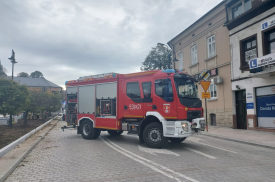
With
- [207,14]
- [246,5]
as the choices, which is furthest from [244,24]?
[207,14]

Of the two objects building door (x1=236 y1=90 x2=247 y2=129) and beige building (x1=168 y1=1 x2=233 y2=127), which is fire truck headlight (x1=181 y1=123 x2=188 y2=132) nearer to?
building door (x1=236 y1=90 x2=247 y2=129)

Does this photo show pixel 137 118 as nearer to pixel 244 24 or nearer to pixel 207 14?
pixel 244 24

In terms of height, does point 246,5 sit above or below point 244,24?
above

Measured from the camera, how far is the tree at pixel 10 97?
11.8m

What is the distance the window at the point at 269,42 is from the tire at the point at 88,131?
1067cm

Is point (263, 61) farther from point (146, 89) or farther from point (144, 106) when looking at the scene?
point (144, 106)

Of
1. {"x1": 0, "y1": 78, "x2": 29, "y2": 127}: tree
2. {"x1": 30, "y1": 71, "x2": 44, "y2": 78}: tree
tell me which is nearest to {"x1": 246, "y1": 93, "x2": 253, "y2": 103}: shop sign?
{"x1": 0, "y1": 78, "x2": 29, "y2": 127}: tree

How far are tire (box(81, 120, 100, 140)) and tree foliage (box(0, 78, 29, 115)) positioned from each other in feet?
14.8

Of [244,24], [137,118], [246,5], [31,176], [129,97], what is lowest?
[31,176]

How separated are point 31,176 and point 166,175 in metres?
3.12

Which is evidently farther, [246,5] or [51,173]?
[246,5]

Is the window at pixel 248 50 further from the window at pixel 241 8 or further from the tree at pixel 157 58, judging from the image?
the tree at pixel 157 58

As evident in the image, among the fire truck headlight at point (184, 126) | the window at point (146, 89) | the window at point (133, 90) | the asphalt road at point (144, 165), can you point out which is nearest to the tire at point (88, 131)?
the asphalt road at point (144, 165)

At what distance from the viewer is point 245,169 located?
5.61 metres
